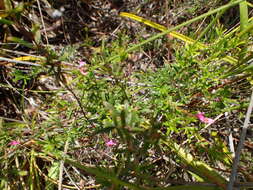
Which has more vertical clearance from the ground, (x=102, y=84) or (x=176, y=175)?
(x=102, y=84)

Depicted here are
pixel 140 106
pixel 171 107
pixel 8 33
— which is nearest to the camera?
pixel 171 107

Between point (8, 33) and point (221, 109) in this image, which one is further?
point (8, 33)

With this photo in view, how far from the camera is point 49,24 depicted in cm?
197

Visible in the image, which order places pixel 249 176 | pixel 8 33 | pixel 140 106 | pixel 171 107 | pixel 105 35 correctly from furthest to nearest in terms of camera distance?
pixel 105 35 < pixel 8 33 < pixel 249 176 < pixel 140 106 < pixel 171 107

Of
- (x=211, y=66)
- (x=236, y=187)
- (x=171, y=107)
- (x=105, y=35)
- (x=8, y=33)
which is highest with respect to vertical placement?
(x=105, y=35)

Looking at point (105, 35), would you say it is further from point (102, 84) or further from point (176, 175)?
point (176, 175)

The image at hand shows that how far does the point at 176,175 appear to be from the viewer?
1.47m

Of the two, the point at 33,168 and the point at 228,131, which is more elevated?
the point at 228,131

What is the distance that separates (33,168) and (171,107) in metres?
0.93

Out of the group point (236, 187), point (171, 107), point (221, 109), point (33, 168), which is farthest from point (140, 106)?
point (33, 168)

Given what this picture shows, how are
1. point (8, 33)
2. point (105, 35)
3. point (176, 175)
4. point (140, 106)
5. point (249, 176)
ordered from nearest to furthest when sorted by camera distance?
1. point (140, 106)
2. point (249, 176)
3. point (176, 175)
4. point (8, 33)
5. point (105, 35)

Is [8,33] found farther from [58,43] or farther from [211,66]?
[211,66]

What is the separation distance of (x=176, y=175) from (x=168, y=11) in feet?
3.59

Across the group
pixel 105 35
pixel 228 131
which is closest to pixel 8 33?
pixel 105 35
